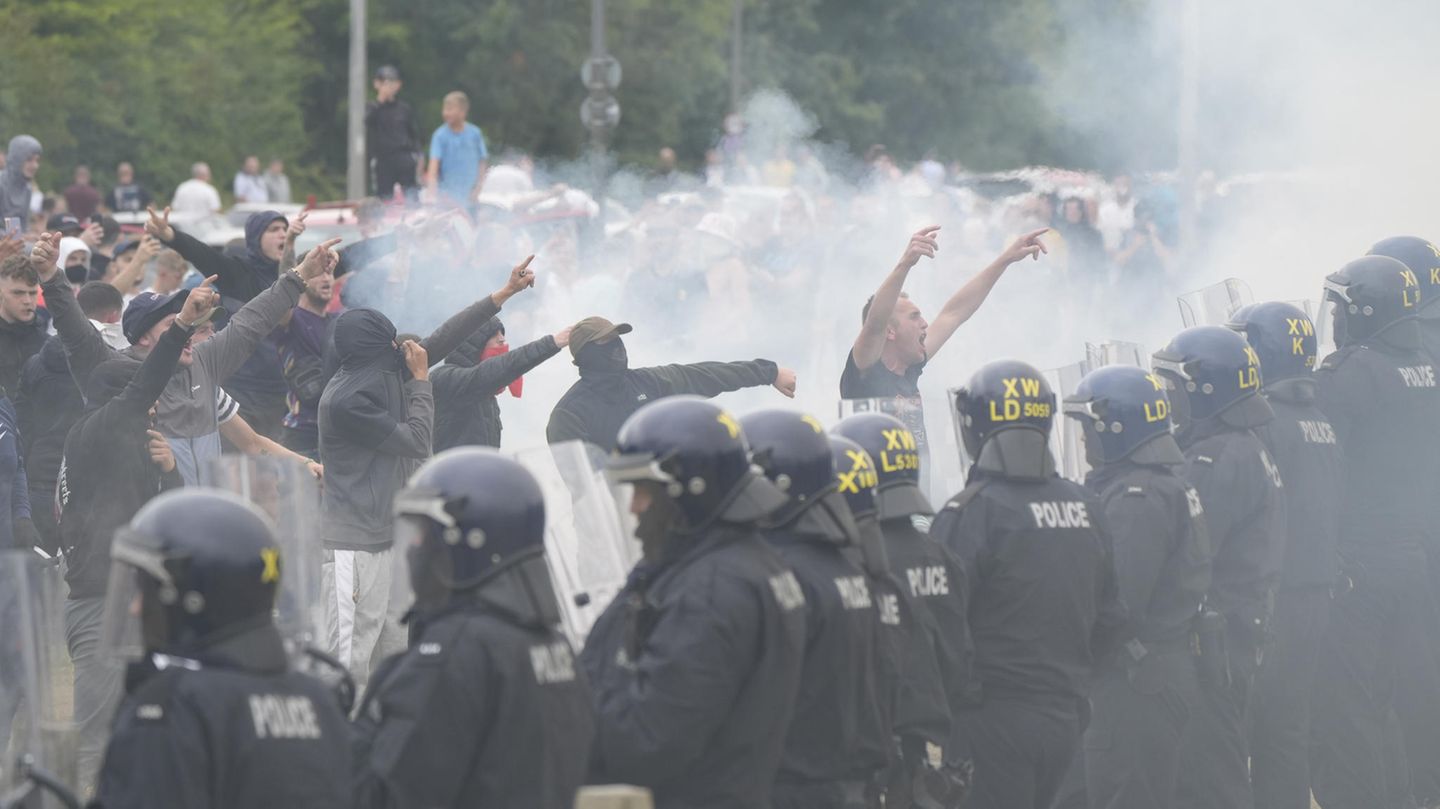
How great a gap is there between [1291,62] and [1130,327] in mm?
4198

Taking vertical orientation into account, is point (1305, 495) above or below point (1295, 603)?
above

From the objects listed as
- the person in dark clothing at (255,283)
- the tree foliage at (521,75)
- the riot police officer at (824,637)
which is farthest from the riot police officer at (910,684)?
the tree foliage at (521,75)

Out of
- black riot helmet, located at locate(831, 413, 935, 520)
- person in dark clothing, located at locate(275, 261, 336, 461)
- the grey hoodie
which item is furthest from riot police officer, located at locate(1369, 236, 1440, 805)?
the grey hoodie

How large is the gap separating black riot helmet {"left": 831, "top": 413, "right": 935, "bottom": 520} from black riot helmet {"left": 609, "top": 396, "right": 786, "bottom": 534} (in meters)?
1.21

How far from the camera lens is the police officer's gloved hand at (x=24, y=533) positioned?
7770mm

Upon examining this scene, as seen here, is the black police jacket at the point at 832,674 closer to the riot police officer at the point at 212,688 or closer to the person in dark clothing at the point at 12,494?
the riot police officer at the point at 212,688

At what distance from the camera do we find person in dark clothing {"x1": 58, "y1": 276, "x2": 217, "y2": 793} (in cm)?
731

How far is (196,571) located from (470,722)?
0.60 m

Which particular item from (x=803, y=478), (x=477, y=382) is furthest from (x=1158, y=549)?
(x=477, y=382)

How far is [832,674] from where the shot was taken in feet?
15.5

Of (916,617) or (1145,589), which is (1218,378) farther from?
(916,617)

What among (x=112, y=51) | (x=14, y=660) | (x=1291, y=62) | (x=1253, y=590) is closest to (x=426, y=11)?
(x=112, y=51)

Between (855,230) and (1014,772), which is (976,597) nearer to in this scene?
(1014,772)

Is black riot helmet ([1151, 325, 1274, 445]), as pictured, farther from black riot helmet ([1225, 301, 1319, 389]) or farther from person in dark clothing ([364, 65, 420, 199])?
person in dark clothing ([364, 65, 420, 199])
